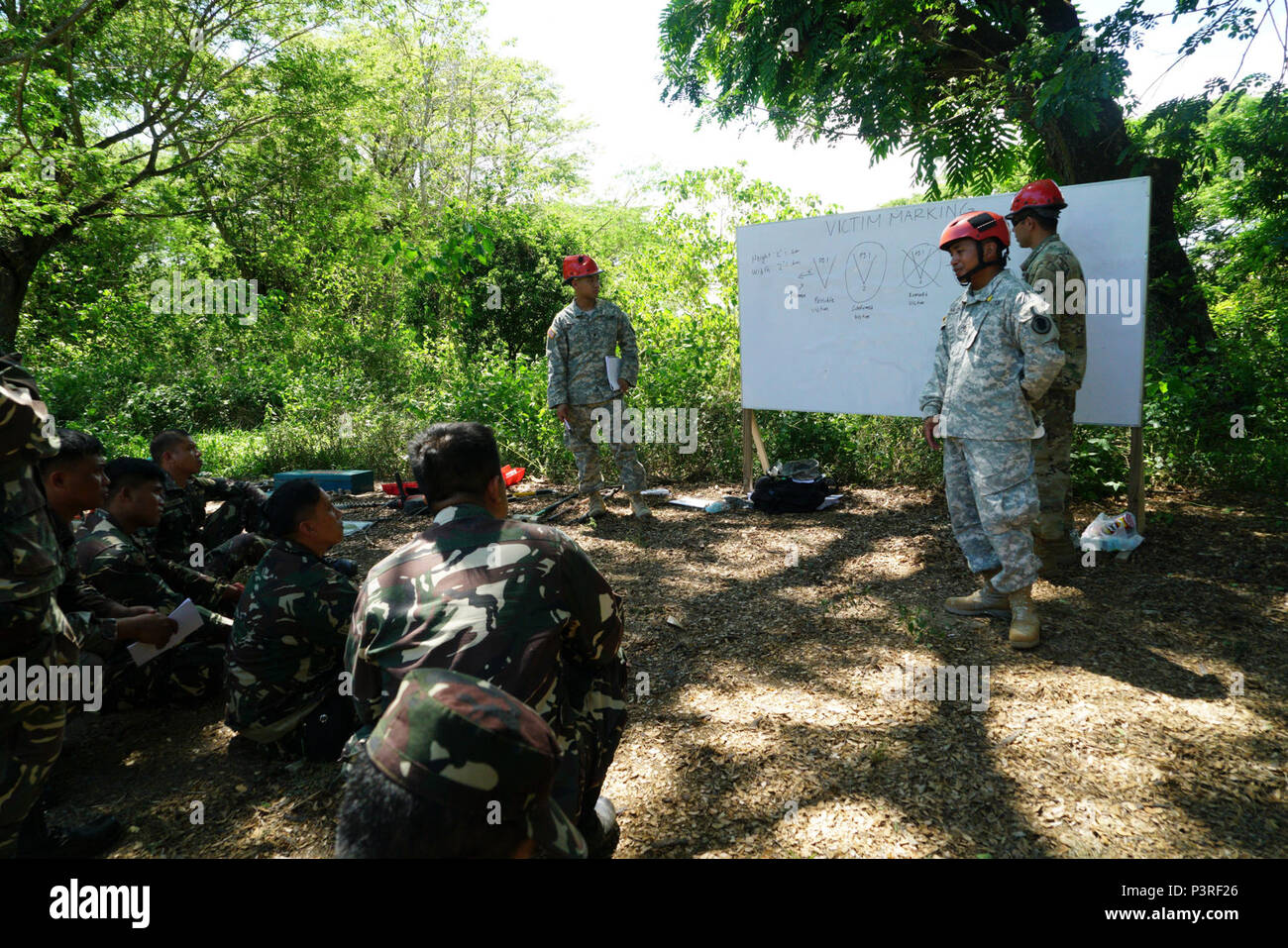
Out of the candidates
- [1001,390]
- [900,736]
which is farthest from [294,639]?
[1001,390]

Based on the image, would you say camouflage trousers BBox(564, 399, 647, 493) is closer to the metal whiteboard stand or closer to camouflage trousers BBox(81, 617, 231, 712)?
the metal whiteboard stand

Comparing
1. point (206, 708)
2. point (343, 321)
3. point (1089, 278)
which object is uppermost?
point (343, 321)

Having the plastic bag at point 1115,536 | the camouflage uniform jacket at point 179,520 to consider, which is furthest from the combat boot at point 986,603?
the camouflage uniform jacket at point 179,520

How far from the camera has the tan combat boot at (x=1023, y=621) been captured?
3404 mm

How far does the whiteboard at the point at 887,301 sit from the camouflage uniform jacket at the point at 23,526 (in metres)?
4.90

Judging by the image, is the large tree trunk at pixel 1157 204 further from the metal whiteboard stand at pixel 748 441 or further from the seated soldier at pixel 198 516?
the seated soldier at pixel 198 516

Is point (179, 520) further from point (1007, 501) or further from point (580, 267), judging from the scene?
point (1007, 501)

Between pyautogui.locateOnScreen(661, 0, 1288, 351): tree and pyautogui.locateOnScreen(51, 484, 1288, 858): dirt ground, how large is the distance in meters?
2.84

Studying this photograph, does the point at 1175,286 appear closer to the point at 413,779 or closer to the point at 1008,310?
the point at 1008,310

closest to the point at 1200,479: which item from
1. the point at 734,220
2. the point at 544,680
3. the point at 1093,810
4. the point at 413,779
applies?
the point at 1093,810

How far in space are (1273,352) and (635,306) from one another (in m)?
5.64

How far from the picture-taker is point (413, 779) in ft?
3.07

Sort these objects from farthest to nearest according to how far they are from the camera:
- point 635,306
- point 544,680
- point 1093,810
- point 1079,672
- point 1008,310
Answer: point 635,306 → point 1008,310 → point 1079,672 → point 1093,810 → point 544,680

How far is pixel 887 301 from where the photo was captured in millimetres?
5520
